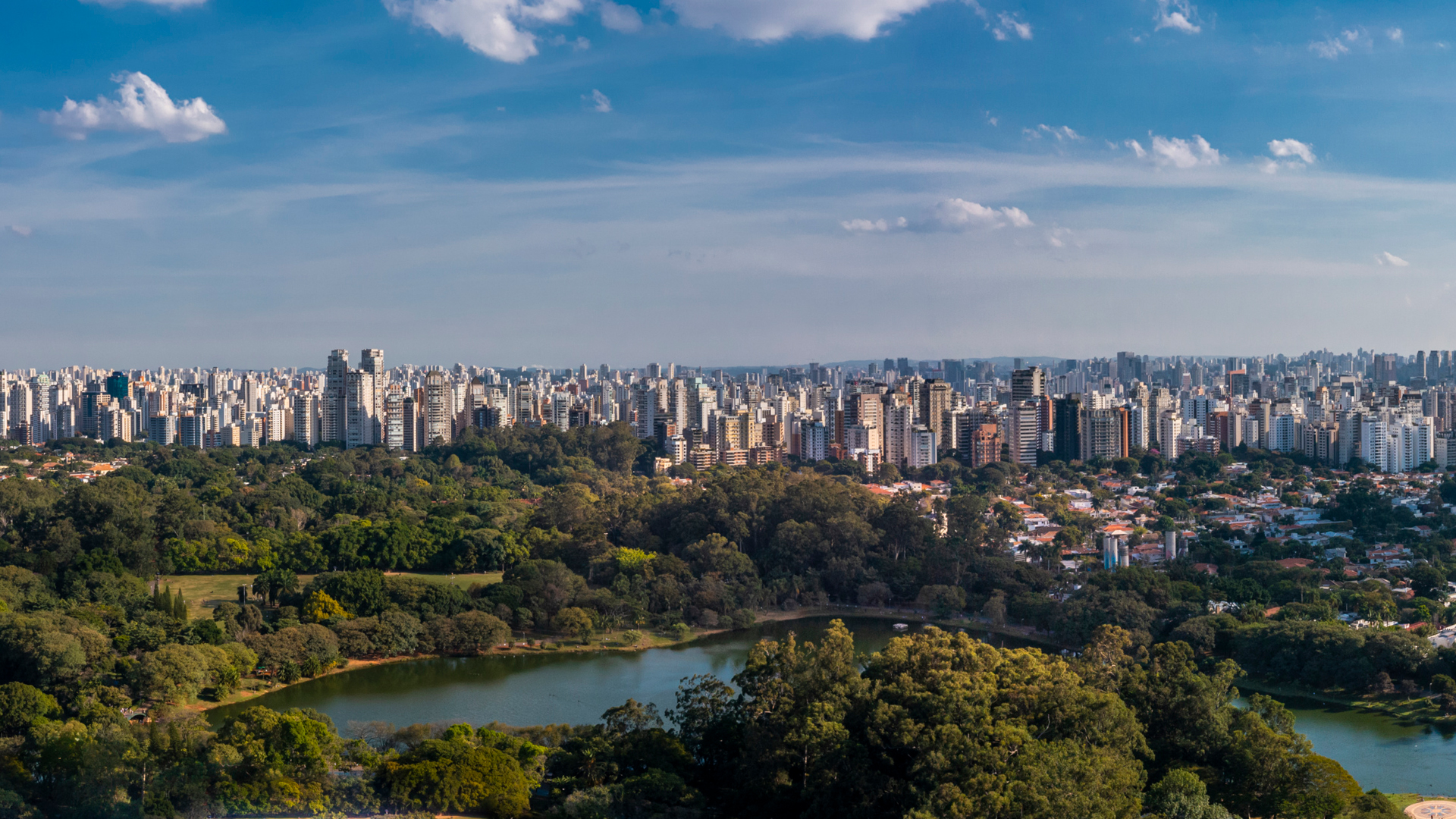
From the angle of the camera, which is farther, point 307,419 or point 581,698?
point 307,419

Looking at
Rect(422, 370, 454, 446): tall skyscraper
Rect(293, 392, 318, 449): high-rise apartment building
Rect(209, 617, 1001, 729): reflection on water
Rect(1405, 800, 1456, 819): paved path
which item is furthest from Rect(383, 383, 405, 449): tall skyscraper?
Rect(1405, 800, 1456, 819): paved path

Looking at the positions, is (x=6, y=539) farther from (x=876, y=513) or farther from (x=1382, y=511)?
(x=1382, y=511)

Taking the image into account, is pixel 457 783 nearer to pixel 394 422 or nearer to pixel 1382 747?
pixel 1382 747

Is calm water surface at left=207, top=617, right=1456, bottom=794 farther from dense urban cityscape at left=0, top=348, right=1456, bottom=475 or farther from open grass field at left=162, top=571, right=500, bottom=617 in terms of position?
dense urban cityscape at left=0, top=348, right=1456, bottom=475

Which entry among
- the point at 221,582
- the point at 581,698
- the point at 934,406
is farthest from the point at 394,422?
the point at 581,698

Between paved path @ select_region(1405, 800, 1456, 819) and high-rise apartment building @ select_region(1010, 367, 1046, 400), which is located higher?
high-rise apartment building @ select_region(1010, 367, 1046, 400)
